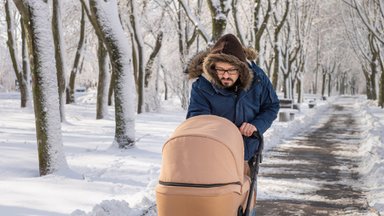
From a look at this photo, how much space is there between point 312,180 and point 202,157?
6389mm

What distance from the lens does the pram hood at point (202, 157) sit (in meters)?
3.59

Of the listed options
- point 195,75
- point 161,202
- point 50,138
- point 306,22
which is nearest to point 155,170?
point 50,138

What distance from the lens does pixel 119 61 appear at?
11.4 m

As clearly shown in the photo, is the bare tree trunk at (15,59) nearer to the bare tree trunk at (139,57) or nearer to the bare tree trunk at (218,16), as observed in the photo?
the bare tree trunk at (139,57)

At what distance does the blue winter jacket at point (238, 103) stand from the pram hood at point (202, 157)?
516mm

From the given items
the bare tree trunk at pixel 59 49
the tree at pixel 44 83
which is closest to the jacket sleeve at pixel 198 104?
the tree at pixel 44 83

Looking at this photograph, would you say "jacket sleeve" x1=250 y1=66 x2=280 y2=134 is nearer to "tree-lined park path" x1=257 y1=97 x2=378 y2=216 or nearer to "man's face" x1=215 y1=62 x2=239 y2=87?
"man's face" x1=215 y1=62 x2=239 y2=87

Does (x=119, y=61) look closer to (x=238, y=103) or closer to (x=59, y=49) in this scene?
(x=59, y=49)

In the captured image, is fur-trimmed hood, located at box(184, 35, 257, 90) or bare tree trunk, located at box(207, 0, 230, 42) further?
bare tree trunk, located at box(207, 0, 230, 42)

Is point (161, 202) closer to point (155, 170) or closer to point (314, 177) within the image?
point (155, 170)

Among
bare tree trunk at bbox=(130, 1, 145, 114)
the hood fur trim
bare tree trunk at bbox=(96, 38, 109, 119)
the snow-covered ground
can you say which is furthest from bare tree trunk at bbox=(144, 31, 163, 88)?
the hood fur trim

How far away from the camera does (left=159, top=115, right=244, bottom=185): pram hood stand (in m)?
3.59

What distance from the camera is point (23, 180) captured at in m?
8.05

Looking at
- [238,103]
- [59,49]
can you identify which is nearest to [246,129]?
[238,103]
